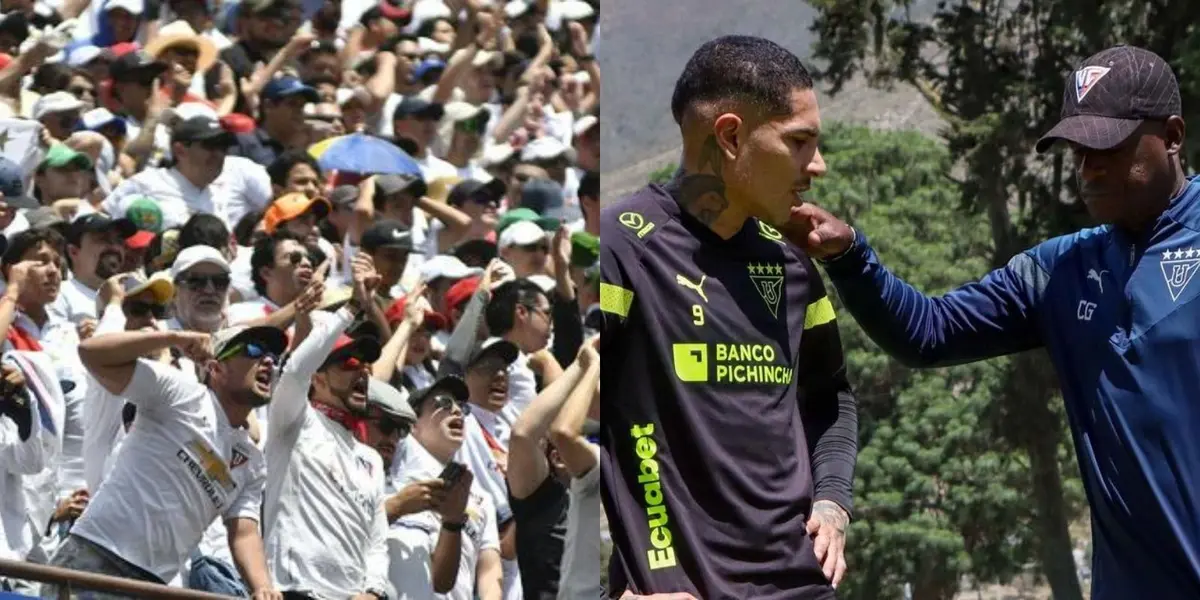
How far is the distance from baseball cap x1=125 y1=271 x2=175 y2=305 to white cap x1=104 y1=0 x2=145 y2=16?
2.28ft

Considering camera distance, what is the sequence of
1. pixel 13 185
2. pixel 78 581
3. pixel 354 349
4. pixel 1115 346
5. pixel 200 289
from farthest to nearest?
pixel 354 349
pixel 200 289
pixel 13 185
pixel 78 581
pixel 1115 346

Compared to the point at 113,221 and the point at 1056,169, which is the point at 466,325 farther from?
the point at 1056,169

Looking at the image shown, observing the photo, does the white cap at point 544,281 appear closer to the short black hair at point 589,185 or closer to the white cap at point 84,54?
the short black hair at point 589,185

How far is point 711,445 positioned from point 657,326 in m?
0.21

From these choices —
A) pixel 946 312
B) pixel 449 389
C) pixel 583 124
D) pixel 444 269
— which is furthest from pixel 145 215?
pixel 946 312

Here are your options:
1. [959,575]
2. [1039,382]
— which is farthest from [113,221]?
[959,575]

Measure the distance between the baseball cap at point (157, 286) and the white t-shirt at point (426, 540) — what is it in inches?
35.6

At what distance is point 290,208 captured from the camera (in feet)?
19.4

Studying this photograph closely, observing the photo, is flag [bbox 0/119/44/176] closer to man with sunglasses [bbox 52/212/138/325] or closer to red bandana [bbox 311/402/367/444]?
man with sunglasses [bbox 52/212/138/325]

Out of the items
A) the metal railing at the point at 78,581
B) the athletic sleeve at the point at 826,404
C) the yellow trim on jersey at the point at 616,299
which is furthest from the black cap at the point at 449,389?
the yellow trim on jersey at the point at 616,299

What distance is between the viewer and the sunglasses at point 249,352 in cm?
547

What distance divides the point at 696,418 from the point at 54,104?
2.62 m

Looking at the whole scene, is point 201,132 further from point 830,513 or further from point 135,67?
point 830,513

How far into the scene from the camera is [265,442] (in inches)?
220
